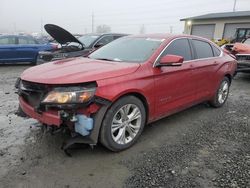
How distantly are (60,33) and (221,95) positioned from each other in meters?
4.59

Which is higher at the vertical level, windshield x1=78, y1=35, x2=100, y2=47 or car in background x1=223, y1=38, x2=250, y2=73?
windshield x1=78, y1=35, x2=100, y2=47

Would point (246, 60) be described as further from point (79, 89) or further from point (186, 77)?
point (79, 89)

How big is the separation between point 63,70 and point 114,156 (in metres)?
1.31

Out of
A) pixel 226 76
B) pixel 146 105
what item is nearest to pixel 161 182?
pixel 146 105

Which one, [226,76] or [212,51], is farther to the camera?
[226,76]

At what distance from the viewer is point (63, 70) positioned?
3396 mm

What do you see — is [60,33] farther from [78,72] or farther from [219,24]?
[219,24]

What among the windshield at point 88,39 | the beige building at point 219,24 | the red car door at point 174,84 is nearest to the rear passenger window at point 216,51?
the red car door at point 174,84

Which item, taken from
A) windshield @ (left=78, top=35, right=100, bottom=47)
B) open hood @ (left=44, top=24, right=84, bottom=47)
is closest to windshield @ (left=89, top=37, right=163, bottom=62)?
open hood @ (left=44, top=24, right=84, bottom=47)

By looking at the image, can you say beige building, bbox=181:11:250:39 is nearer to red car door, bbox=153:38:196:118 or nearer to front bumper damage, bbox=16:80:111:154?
red car door, bbox=153:38:196:118

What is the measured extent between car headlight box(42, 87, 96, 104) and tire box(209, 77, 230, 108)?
3.37 meters

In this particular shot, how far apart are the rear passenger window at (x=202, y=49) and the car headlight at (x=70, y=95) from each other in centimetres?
260

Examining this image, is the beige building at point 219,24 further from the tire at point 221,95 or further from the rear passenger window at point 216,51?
the rear passenger window at point 216,51

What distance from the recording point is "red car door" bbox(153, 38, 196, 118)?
3.89 metres
